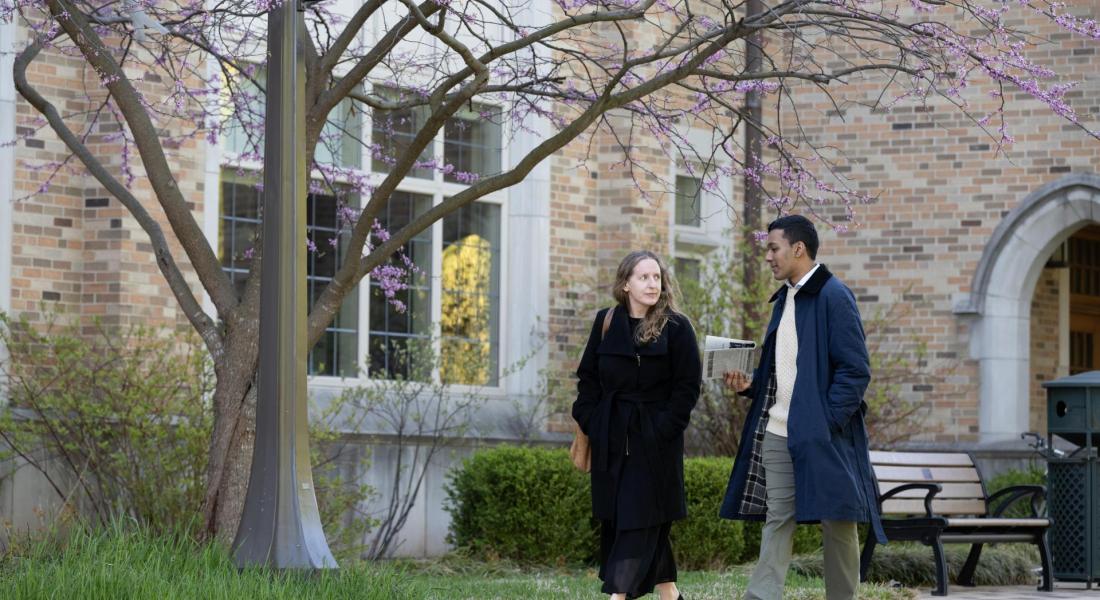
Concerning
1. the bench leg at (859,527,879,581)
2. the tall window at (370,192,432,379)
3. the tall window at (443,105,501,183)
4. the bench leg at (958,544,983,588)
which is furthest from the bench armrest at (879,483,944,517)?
the tall window at (443,105,501,183)

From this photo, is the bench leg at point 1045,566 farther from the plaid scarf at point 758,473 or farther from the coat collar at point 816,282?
the coat collar at point 816,282

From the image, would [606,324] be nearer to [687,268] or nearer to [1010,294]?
[687,268]

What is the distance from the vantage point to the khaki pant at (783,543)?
22.2 feet

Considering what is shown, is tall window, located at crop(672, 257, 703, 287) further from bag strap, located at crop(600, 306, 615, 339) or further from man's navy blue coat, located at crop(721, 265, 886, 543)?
man's navy blue coat, located at crop(721, 265, 886, 543)

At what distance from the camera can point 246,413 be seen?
8.35 metres

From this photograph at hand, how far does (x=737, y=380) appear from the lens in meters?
7.21

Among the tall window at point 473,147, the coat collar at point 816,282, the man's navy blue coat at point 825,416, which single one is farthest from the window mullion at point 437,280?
the coat collar at point 816,282

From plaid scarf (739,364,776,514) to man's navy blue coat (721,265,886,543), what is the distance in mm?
13

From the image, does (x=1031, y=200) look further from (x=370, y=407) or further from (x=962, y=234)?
(x=370, y=407)

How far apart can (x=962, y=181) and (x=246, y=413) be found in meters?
9.11

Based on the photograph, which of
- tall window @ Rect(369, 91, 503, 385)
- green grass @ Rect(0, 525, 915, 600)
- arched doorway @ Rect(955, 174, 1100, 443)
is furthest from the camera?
arched doorway @ Rect(955, 174, 1100, 443)

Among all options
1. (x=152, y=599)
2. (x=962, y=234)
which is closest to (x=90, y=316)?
(x=152, y=599)

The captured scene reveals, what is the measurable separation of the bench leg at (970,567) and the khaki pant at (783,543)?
415 cm

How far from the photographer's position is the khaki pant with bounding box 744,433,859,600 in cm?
678
